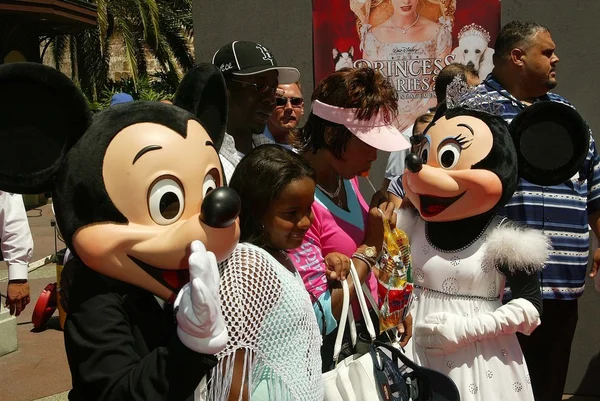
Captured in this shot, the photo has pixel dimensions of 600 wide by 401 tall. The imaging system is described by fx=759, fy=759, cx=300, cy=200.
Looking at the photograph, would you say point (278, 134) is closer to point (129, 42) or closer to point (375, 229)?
point (375, 229)

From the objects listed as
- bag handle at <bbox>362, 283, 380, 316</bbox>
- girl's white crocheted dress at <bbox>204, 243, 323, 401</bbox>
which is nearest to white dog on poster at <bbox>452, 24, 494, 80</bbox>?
bag handle at <bbox>362, 283, 380, 316</bbox>

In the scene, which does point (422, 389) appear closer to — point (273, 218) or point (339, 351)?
point (339, 351)

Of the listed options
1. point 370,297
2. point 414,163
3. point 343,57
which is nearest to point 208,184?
point 370,297

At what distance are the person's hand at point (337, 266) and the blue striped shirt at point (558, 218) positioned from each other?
176 cm

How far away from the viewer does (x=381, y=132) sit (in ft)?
9.11

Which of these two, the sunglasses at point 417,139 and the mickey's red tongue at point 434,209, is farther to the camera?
the sunglasses at point 417,139

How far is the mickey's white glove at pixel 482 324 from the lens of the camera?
305 cm

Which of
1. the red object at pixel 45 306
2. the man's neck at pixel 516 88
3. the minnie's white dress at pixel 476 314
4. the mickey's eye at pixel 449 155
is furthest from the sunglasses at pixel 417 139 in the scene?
the red object at pixel 45 306

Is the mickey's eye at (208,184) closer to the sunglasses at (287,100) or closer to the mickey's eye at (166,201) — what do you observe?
the mickey's eye at (166,201)

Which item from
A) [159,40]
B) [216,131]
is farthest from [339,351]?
[159,40]

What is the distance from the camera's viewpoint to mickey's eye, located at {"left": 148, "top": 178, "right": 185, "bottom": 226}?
1.92 m

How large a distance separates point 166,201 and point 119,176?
13 centimetres

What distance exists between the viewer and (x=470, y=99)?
3.38m

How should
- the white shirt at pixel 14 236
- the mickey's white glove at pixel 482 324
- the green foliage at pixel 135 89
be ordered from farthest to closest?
the green foliage at pixel 135 89, the white shirt at pixel 14 236, the mickey's white glove at pixel 482 324
